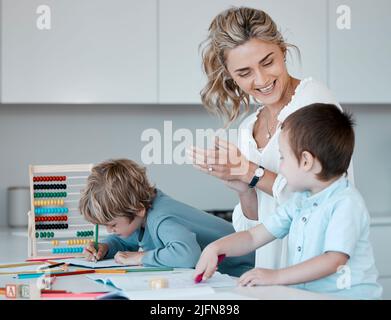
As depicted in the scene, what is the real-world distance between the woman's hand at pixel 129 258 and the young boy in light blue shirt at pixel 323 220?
0.92 ft

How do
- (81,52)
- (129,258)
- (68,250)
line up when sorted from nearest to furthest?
(129,258), (68,250), (81,52)

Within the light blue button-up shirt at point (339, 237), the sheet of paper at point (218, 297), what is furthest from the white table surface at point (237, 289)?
the light blue button-up shirt at point (339, 237)

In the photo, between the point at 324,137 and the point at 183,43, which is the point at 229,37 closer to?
the point at 324,137

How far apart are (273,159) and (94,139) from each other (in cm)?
156

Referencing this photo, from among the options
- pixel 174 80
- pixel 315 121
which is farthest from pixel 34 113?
pixel 315 121

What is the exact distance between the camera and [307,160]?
4.18 ft

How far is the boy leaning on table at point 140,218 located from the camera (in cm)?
149

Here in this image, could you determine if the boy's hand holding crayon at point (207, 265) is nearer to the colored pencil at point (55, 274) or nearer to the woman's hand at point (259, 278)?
the woman's hand at point (259, 278)

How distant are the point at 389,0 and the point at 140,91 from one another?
45.0 inches

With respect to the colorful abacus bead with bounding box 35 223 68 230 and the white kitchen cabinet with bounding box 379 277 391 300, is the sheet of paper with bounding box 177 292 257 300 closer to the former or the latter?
the colorful abacus bead with bounding box 35 223 68 230

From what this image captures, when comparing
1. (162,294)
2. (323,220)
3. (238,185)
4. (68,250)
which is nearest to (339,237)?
(323,220)

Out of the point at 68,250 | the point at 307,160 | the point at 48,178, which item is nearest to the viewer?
the point at 307,160

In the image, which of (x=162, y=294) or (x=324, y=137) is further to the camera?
(x=324, y=137)
